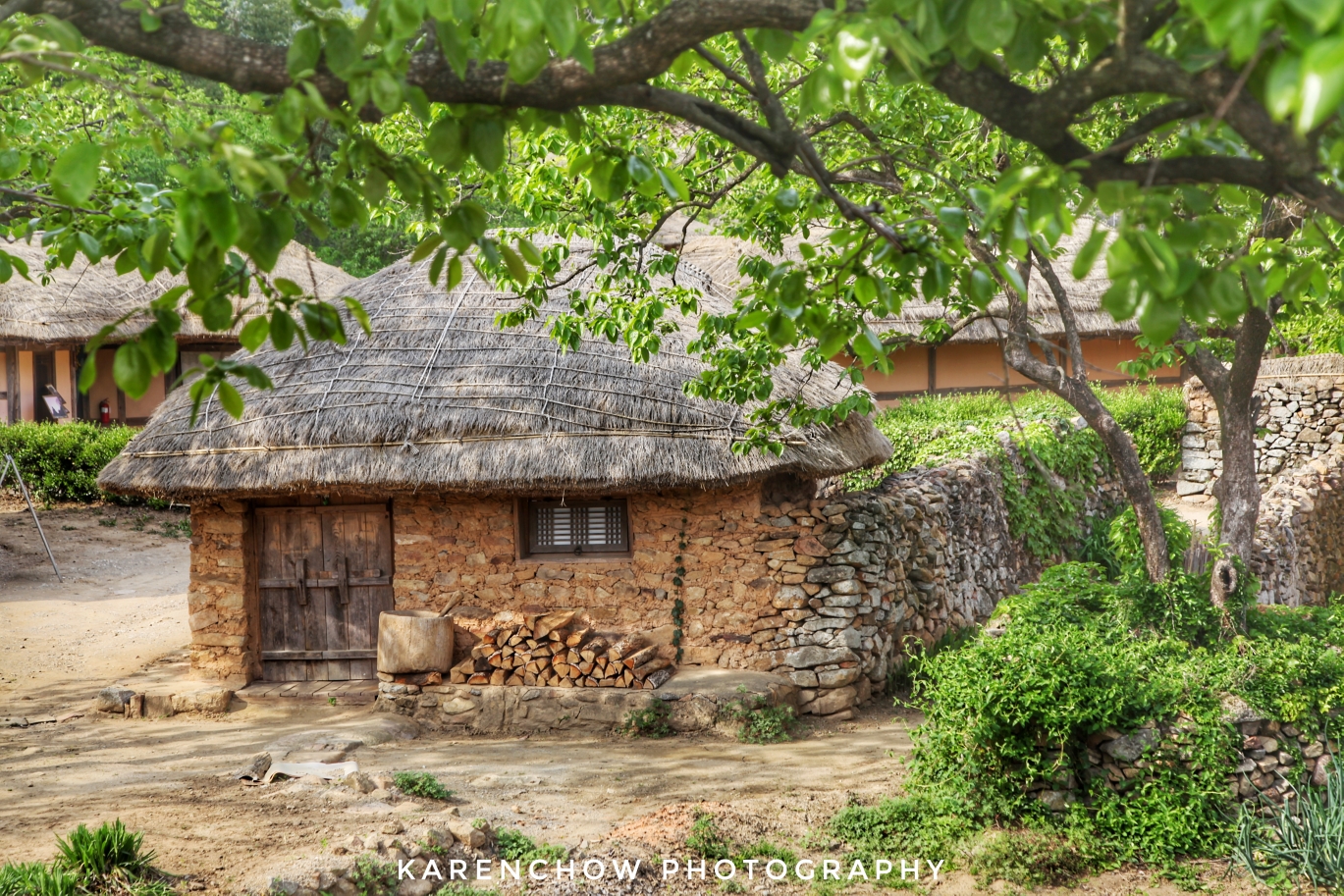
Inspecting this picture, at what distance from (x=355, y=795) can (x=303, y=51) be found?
4.55 meters

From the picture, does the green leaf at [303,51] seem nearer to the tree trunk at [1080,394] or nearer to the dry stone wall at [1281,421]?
the tree trunk at [1080,394]

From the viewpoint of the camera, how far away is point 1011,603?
22.6ft

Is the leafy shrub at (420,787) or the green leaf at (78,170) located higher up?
the green leaf at (78,170)

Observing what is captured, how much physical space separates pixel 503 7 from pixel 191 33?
106 cm

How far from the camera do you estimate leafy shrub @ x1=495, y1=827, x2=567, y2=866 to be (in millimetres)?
5000

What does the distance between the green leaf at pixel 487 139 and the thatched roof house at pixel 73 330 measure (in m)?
12.5

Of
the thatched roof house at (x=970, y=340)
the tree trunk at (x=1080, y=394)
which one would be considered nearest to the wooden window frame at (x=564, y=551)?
the tree trunk at (x=1080, y=394)

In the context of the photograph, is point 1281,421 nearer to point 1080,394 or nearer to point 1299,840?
point 1080,394

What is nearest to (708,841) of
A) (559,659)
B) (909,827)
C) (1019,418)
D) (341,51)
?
(909,827)

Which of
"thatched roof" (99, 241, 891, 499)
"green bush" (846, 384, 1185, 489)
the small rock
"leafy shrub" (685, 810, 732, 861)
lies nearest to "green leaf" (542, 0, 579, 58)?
"leafy shrub" (685, 810, 732, 861)

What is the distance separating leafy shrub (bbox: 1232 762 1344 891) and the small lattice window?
4.96m

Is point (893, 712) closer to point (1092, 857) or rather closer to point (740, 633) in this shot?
point (740, 633)

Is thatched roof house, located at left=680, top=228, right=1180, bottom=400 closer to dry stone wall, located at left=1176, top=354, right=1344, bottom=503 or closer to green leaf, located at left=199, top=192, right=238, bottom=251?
dry stone wall, located at left=1176, top=354, right=1344, bottom=503

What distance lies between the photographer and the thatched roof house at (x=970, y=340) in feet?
51.0
